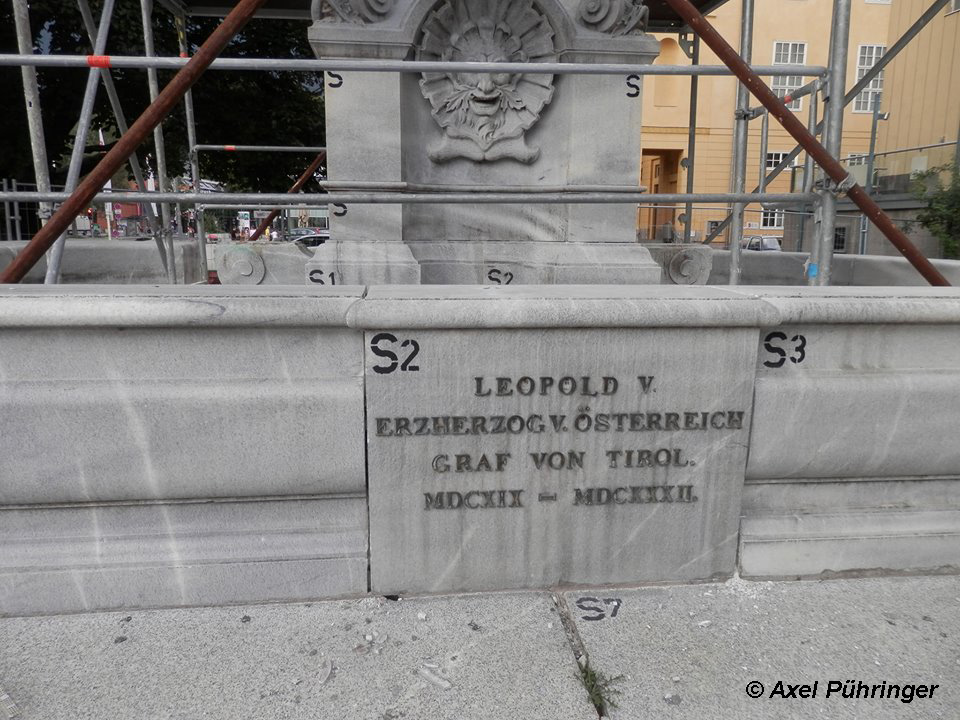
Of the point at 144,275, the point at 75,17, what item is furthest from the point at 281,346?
the point at 75,17

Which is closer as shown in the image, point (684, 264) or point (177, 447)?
point (177, 447)

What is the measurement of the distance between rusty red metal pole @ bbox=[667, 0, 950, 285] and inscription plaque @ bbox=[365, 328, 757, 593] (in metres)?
1.50

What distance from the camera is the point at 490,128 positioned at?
560cm

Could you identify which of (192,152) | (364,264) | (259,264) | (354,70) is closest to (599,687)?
(354,70)

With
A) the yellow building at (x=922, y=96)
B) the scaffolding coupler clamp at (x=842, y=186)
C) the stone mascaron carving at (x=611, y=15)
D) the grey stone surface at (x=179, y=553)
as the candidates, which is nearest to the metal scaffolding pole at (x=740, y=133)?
the stone mascaron carving at (x=611, y=15)

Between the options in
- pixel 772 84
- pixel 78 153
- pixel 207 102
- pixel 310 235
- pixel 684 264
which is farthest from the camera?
pixel 772 84

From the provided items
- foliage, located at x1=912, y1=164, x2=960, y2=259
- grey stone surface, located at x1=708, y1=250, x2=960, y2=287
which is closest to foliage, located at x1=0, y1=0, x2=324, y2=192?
grey stone surface, located at x1=708, y1=250, x2=960, y2=287

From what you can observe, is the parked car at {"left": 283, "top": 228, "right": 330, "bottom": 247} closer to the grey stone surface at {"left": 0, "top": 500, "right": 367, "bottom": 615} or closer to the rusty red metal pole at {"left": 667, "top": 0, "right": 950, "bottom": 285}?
the rusty red metal pole at {"left": 667, "top": 0, "right": 950, "bottom": 285}

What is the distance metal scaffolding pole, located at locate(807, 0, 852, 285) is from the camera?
3682mm

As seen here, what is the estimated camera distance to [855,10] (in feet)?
101

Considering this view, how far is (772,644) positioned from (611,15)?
4.69 meters

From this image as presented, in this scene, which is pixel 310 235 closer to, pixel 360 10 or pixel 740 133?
pixel 360 10

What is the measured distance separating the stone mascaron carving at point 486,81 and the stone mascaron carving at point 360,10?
349 mm

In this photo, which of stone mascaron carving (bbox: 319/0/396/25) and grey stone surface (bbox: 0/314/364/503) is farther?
stone mascaron carving (bbox: 319/0/396/25)
